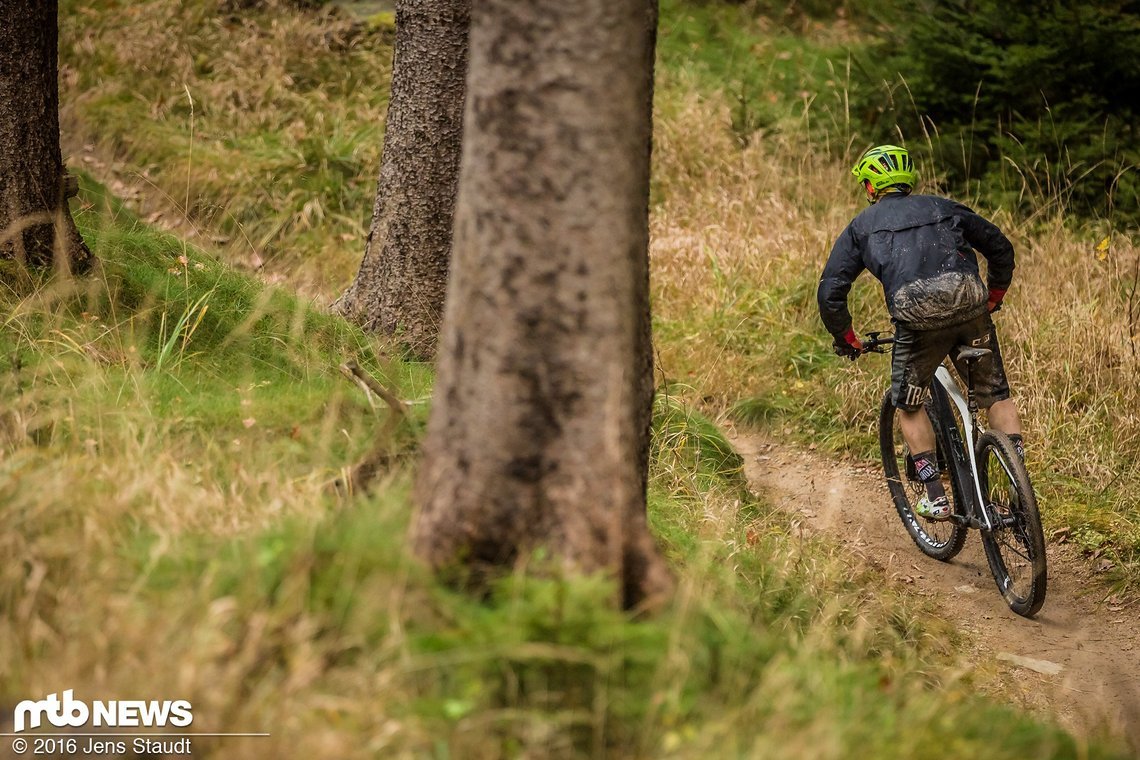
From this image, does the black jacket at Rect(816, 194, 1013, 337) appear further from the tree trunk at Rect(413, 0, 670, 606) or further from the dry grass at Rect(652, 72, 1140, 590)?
the tree trunk at Rect(413, 0, 670, 606)

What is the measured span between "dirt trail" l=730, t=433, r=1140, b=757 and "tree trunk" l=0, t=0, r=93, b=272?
3.81 metres

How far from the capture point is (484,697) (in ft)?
9.07

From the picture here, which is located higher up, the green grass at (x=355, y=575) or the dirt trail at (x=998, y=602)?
the green grass at (x=355, y=575)

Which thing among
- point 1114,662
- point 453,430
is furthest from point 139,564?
point 1114,662

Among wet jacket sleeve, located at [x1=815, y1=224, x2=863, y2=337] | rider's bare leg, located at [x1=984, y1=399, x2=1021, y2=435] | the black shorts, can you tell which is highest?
wet jacket sleeve, located at [x1=815, y1=224, x2=863, y2=337]

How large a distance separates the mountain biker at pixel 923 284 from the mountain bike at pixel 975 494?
100mm

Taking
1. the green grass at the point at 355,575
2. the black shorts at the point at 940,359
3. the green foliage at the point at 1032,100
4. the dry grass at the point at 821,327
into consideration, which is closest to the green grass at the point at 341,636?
the green grass at the point at 355,575

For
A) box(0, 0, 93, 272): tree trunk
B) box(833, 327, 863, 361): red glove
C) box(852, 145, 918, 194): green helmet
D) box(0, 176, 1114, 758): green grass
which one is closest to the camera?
box(0, 176, 1114, 758): green grass

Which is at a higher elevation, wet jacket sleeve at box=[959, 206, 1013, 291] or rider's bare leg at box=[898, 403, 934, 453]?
wet jacket sleeve at box=[959, 206, 1013, 291]

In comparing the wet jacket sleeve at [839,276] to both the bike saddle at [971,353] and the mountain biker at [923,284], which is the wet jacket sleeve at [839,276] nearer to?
the mountain biker at [923,284]

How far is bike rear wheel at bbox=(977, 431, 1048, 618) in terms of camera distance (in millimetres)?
5309

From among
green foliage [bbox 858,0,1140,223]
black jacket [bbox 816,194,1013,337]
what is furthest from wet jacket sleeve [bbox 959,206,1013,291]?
green foliage [bbox 858,0,1140,223]

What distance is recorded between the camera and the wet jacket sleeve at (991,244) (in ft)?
18.5

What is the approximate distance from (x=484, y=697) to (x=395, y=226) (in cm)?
399
